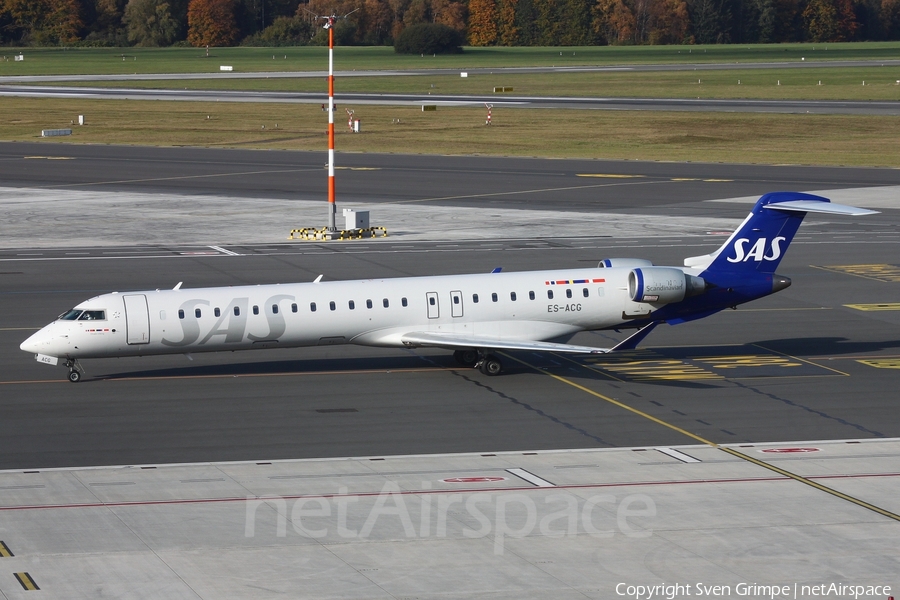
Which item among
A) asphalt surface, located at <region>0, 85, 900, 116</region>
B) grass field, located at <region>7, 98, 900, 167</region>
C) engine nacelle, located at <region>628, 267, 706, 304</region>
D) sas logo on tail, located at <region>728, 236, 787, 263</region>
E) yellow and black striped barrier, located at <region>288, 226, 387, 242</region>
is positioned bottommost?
yellow and black striped barrier, located at <region>288, 226, 387, 242</region>

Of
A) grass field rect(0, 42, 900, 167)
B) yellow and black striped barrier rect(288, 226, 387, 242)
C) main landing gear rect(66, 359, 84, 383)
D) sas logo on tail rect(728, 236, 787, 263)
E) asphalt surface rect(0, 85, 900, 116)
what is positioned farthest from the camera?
asphalt surface rect(0, 85, 900, 116)

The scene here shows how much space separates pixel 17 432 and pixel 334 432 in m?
7.86

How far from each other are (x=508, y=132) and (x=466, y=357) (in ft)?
245

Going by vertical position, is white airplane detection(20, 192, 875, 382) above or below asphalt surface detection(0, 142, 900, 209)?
below

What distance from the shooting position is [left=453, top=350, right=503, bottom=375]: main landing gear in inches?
1442

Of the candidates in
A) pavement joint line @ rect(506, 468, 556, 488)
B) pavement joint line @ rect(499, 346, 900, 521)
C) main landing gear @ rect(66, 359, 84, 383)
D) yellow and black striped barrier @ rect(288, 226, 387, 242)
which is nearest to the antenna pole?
yellow and black striped barrier @ rect(288, 226, 387, 242)

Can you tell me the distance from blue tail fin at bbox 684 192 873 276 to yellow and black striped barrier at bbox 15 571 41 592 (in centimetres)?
2364

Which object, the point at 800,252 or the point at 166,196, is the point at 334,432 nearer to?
the point at 800,252

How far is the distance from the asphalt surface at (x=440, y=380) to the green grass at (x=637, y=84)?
Answer: 3563 inches

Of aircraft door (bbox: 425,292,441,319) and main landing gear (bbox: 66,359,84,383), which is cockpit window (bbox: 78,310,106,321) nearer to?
main landing gear (bbox: 66,359,84,383)

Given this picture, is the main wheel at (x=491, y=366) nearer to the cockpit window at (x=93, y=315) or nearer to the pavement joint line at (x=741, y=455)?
the pavement joint line at (x=741, y=455)

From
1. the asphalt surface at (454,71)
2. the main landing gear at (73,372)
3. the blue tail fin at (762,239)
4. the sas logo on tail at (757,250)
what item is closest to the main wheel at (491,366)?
Answer: the blue tail fin at (762,239)

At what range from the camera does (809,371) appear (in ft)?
123

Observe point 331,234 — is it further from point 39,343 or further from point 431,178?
point 39,343
